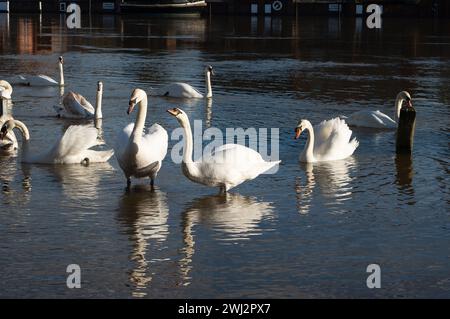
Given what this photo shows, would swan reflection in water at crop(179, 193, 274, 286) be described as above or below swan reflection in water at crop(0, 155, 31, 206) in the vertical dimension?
below

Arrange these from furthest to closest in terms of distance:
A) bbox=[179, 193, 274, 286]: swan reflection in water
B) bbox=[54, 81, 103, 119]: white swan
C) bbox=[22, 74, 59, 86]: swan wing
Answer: bbox=[22, 74, 59, 86]: swan wing → bbox=[54, 81, 103, 119]: white swan → bbox=[179, 193, 274, 286]: swan reflection in water

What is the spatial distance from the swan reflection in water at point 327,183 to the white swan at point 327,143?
0.37 ft

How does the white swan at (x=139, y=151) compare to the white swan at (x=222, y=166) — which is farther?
the white swan at (x=139, y=151)

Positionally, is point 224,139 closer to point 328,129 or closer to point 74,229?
point 328,129

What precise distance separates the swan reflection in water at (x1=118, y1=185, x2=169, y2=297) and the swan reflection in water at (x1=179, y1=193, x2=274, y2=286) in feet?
1.02

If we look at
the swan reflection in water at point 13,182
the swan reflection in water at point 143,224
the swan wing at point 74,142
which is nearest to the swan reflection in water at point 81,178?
the swan wing at point 74,142

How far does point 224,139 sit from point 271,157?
1.94m

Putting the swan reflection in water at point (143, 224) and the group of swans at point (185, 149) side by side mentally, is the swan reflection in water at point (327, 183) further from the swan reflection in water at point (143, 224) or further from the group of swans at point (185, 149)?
the swan reflection in water at point (143, 224)

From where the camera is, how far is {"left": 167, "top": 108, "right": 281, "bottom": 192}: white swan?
46.4ft

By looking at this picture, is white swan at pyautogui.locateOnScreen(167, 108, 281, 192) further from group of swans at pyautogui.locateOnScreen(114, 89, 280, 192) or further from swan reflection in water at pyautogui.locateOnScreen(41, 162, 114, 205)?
swan reflection in water at pyautogui.locateOnScreen(41, 162, 114, 205)

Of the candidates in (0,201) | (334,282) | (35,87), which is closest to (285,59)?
(35,87)

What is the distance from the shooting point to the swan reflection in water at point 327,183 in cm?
1437

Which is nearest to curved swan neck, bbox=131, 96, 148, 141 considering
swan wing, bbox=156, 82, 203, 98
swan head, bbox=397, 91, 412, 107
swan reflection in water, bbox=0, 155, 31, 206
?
swan reflection in water, bbox=0, 155, 31, 206
